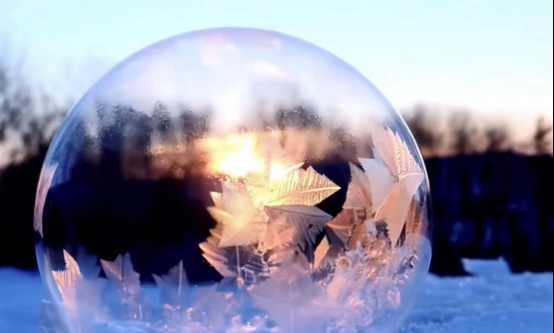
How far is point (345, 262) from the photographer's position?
4.24 feet

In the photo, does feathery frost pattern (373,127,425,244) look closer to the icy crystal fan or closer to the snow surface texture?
the icy crystal fan

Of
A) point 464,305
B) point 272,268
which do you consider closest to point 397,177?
point 272,268

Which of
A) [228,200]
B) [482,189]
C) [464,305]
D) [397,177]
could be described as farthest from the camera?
[482,189]

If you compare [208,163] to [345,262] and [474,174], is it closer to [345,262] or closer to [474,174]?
[345,262]

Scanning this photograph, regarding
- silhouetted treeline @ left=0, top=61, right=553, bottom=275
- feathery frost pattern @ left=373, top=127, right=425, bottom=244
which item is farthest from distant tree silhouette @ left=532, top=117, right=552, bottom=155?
feathery frost pattern @ left=373, top=127, right=425, bottom=244

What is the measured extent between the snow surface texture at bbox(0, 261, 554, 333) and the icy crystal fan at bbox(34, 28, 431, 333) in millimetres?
727

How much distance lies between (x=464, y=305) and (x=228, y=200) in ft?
7.16

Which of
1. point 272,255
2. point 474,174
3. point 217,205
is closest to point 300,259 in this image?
point 272,255

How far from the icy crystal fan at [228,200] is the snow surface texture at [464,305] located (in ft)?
2.38

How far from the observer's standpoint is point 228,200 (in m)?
1.22

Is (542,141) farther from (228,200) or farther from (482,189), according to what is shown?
(228,200)

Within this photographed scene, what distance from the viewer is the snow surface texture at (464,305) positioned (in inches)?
96.7

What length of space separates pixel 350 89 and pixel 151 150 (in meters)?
0.34

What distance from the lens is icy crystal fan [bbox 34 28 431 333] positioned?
1.23 meters
